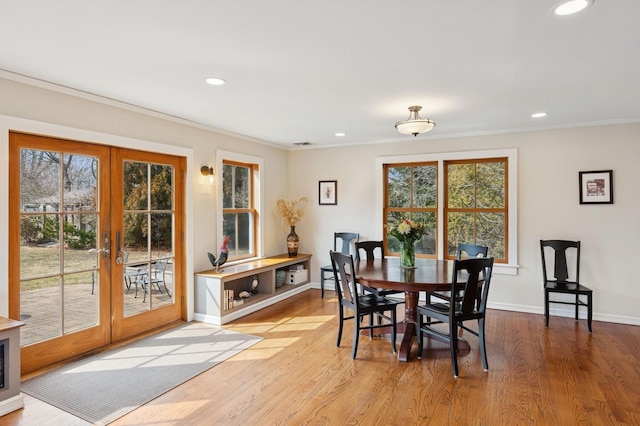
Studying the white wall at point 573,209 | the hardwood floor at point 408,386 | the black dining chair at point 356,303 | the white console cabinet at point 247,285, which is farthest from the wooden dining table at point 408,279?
the white console cabinet at point 247,285

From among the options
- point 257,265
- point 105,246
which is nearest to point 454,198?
point 257,265

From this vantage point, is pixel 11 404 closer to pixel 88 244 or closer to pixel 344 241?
pixel 88 244

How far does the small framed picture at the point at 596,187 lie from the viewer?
4406 mm

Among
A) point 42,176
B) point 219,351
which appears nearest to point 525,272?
point 219,351

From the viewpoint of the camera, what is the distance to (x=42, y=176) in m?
3.13

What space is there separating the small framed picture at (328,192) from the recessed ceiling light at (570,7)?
4.29 m

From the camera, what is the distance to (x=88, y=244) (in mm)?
3500

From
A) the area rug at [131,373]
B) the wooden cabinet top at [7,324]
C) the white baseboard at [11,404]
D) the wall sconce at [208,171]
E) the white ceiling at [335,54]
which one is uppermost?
the white ceiling at [335,54]

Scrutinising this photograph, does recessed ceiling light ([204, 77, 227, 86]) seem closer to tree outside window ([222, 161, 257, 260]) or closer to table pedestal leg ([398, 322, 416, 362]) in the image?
tree outside window ([222, 161, 257, 260])

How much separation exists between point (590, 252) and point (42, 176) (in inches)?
230

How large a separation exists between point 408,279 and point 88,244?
300 cm

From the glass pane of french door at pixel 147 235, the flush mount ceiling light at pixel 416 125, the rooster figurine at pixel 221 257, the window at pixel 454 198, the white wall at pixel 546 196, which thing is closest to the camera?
the flush mount ceiling light at pixel 416 125

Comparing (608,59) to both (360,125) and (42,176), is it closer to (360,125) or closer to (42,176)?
(360,125)

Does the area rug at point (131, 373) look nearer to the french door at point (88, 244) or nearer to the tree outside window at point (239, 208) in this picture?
the french door at point (88, 244)
